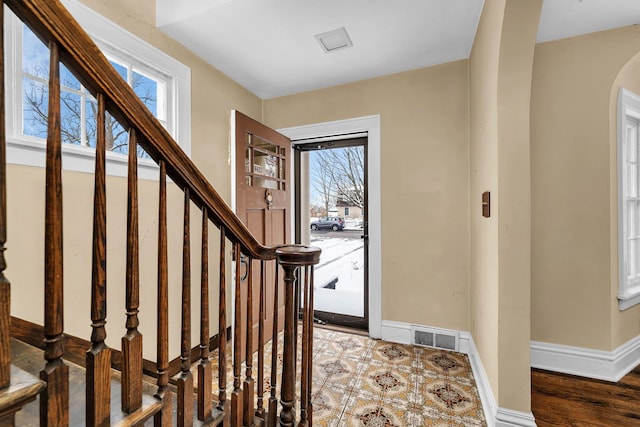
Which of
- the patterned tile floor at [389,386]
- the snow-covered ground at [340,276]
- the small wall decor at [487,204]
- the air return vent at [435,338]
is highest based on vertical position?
the small wall decor at [487,204]

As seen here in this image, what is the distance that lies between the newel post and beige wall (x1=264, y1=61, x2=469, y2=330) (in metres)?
1.76

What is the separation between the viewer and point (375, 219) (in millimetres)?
2756

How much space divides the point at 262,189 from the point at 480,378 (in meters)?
2.25

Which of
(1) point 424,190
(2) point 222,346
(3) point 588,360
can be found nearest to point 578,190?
(1) point 424,190

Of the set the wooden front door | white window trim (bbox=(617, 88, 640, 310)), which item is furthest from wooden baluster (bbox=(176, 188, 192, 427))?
white window trim (bbox=(617, 88, 640, 310))

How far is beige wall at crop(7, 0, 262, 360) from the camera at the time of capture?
4.53 feet

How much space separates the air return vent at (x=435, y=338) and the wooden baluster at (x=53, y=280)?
258cm

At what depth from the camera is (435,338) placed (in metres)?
2.53

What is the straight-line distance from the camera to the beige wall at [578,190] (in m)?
2.11

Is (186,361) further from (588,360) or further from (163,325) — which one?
(588,360)

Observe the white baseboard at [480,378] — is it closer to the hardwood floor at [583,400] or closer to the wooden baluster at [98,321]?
the hardwood floor at [583,400]

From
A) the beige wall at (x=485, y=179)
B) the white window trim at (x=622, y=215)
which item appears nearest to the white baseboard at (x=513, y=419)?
the beige wall at (x=485, y=179)

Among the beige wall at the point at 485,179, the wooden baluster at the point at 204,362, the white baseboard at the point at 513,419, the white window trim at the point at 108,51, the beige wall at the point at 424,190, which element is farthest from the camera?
the beige wall at the point at 424,190

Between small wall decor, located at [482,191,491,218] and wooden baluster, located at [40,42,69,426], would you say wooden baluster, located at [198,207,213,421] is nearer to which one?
wooden baluster, located at [40,42,69,426]
